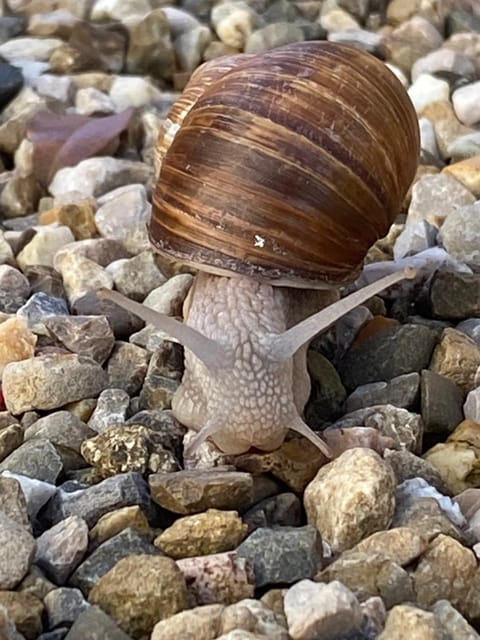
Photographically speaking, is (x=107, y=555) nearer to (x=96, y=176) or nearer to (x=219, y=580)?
(x=219, y=580)

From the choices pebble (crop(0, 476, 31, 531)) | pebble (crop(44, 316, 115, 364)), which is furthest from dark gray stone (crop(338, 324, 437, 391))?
pebble (crop(0, 476, 31, 531))

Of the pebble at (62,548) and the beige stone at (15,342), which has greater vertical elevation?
the pebble at (62,548)

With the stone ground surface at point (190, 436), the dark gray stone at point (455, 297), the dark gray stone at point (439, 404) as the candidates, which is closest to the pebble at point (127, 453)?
the stone ground surface at point (190, 436)

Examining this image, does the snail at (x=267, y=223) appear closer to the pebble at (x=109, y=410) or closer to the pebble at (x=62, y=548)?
the pebble at (x=109, y=410)

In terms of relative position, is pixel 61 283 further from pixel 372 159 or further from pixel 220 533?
pixel 220 533

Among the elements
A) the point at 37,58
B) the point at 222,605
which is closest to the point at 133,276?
the point at 222,605
